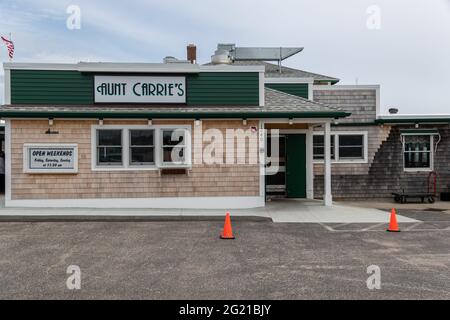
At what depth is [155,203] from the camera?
45.7 ft

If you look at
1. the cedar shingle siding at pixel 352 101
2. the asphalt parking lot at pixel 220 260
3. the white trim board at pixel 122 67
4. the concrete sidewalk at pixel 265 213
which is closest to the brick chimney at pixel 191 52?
the cedar shingle siding at pixel 352 101

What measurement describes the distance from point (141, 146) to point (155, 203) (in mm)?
1994

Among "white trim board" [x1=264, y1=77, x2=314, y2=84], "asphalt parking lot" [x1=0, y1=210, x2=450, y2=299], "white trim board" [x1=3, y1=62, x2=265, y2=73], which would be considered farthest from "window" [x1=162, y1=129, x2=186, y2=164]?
"white trim board" [x1=264, y1=77, x2=314, y2=84]

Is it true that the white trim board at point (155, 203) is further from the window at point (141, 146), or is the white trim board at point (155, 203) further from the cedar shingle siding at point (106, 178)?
the window at point (141, 146)

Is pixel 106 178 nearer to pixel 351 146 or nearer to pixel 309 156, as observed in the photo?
pixel 309 156

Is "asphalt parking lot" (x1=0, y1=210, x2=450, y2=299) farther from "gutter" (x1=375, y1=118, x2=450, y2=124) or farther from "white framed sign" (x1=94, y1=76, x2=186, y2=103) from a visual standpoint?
"gutter" (x1=375, y1=118, x2=450, y2=124)

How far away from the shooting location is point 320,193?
683 inches

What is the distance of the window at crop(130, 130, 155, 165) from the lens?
549 inches

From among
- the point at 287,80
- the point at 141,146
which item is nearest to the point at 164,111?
the point at 141,146

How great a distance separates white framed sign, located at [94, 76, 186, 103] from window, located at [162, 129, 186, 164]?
1154mm

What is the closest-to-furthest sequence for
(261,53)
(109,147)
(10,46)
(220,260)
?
(220,260)
(109,147)
(10,46)
(261,53)

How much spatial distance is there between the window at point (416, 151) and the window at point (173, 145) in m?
9.92

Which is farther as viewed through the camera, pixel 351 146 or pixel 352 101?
pixel 352 101

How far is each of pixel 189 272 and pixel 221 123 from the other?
801 centimetres
